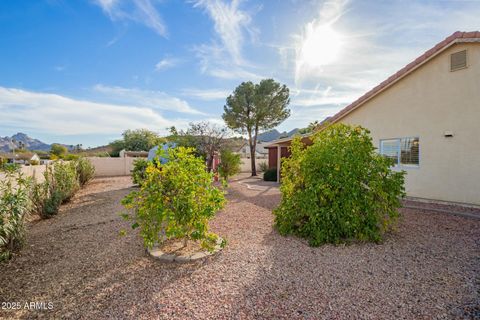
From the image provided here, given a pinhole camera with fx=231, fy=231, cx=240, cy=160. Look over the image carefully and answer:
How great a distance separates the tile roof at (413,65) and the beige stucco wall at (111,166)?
739 inches

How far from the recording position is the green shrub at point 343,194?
473 cm

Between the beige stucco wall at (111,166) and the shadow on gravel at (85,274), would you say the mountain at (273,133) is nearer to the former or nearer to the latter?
the beige stucco wall at (111,166)

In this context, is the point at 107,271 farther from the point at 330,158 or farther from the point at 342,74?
the point at 342,74

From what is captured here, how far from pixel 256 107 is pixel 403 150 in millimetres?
13100

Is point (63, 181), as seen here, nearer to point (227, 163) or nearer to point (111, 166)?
point (227, 163)

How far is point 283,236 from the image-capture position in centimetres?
519

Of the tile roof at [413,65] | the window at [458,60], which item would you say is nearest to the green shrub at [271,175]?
the tile roof at [413,65]

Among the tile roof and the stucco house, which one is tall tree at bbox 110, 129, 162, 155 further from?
the stucco house

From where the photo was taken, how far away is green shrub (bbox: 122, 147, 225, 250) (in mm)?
3893

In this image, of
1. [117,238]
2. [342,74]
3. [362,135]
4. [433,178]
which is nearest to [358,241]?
[362,135]

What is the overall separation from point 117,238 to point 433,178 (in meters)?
10.4

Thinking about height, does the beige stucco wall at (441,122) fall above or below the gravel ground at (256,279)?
above

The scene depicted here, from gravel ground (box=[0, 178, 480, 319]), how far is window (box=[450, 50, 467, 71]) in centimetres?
578

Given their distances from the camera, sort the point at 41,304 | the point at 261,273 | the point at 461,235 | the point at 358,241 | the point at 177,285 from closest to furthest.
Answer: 1. the point at 41,304
2. the point at 177,285
3. the point at 261,273
4. the point at 358,241
5. the point at 461,235
